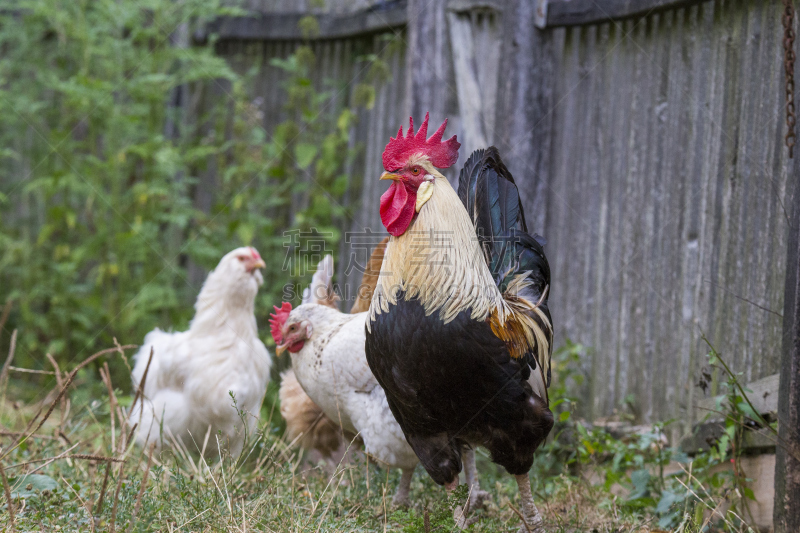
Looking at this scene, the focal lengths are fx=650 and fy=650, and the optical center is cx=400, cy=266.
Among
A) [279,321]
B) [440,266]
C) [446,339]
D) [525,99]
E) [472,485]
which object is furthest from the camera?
[525,99]

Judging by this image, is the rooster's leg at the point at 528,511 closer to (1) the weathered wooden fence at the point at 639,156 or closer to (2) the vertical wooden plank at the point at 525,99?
(1) the weathered wooden fence at the point at 639,156

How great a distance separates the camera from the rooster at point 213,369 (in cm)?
377

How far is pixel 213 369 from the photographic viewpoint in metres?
3.81

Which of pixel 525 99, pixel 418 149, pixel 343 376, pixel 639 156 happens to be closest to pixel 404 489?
pixel 343 376

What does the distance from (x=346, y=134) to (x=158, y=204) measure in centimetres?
178

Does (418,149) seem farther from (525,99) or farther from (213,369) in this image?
(213,369)

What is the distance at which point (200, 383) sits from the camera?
376cm

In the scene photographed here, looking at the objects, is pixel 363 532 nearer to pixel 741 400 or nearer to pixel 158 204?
pixel 741 400

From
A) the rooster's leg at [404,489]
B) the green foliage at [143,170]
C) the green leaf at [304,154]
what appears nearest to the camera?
the rooster's leg at [404,489]

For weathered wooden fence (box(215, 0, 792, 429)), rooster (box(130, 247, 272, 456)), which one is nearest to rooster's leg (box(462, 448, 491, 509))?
weathered wooden fence (box(215, 0, 792, 429))

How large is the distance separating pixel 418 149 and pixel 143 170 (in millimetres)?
4126

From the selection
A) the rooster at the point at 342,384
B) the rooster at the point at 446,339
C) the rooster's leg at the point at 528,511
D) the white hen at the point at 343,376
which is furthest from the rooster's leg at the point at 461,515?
the white hen at the point at 343,376

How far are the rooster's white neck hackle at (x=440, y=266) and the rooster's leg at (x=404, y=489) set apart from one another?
1.07m

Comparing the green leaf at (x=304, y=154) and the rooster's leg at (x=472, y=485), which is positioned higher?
the green leaf at (x=304, y=154)
